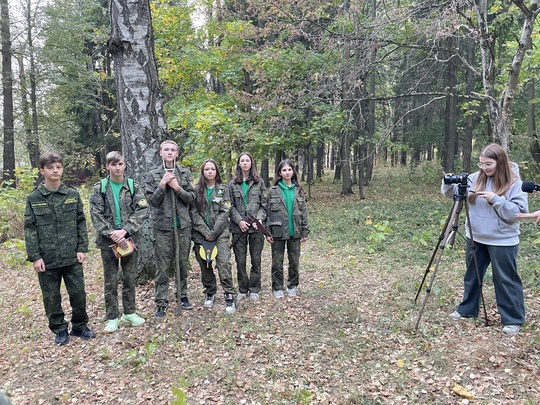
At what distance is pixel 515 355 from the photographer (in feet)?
12.2

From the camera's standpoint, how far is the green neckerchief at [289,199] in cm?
529

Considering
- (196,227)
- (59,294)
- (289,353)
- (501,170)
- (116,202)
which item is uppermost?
(501,170)

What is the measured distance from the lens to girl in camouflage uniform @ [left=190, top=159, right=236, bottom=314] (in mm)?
4852

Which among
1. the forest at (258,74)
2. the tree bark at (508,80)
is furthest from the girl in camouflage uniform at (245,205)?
the tree bark at (508,80)

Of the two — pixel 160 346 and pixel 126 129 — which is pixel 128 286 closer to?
pixel 160 346

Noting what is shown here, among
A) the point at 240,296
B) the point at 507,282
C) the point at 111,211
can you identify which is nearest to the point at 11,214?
the point at 111,211

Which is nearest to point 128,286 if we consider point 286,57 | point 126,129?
point 126,129

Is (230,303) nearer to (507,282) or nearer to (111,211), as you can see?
(111,211)

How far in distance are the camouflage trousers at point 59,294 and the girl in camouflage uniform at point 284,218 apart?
2.49 meters

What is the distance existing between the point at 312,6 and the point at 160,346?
9727mm

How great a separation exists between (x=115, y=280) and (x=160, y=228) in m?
0.83

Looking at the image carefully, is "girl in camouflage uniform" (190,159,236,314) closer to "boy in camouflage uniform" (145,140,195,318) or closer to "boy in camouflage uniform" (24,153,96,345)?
"boy in camouflage uniform" (145,140,195,318)

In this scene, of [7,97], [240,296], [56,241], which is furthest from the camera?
[7,97]

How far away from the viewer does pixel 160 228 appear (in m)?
4.67
